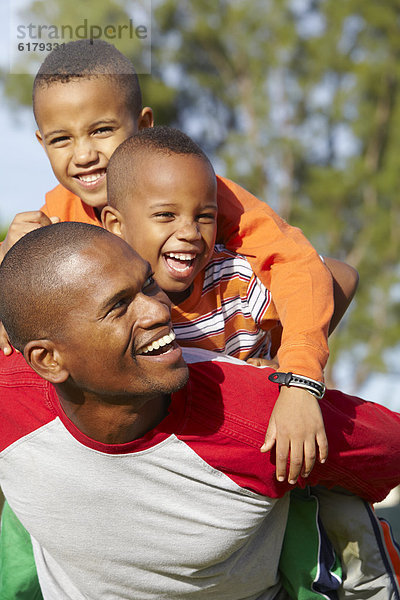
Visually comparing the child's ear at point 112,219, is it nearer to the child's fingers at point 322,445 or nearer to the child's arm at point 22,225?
the child's arm at point 22,225

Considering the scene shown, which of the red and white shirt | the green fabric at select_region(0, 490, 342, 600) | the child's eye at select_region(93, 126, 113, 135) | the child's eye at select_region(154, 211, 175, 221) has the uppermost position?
the child's eye at select_region(93, 126, 113, 135)

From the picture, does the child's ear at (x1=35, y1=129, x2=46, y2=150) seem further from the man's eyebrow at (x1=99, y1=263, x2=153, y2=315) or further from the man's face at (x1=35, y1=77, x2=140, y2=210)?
the man's eyebrow at (x1=99, y1=263, x2=153, y2=315)

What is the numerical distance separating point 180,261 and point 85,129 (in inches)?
24.9

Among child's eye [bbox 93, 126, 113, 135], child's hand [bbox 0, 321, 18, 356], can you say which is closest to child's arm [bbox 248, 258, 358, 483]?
child's hand [bbox 0, 321, 18, 356]

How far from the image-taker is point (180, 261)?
239 centimetres

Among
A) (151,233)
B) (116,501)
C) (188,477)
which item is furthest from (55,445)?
(151,233)

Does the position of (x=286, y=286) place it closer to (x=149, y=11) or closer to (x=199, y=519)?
(x=199, y=519)

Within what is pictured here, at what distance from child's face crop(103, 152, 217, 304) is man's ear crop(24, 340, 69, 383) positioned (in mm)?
574

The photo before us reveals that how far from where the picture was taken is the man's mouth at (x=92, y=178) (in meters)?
2.68

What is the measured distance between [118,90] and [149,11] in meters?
13.1

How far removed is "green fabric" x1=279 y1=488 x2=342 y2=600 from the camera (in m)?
2.31

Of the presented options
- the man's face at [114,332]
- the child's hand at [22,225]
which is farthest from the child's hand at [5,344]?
the man's face at [114,332]

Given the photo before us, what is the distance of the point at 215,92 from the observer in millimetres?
15891

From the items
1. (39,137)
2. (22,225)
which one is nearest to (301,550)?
(22,225)
